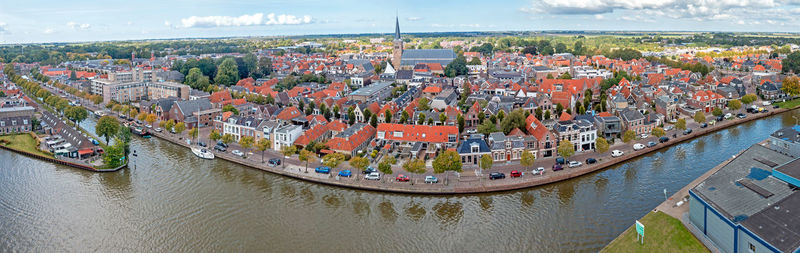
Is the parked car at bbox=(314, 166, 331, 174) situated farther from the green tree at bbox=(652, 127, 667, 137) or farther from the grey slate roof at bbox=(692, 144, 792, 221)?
the green tree at bbox=(652, 127, 667, 137)

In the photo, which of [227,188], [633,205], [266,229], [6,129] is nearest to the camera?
[266,229]

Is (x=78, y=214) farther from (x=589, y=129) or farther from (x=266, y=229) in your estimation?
(x=589, y=129)

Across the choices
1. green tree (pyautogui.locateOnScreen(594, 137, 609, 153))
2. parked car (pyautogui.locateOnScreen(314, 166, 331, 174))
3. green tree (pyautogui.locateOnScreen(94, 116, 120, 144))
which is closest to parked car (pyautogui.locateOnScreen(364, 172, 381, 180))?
parked car (pyautogui.locateOnScreen(314, 166, 331, 174))

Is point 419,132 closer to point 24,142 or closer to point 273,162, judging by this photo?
point 273,162

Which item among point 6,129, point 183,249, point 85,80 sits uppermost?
point 85,80

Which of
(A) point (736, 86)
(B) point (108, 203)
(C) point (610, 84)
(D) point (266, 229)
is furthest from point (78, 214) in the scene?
(A) point (736, 86)

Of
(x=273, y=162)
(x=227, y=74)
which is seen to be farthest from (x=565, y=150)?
(x=227, y=74)
